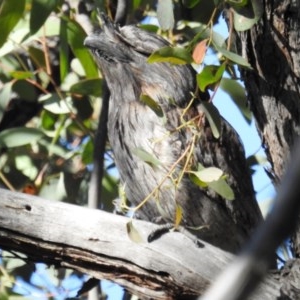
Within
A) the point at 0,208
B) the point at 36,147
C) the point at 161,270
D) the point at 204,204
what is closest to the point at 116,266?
the point at 161,270

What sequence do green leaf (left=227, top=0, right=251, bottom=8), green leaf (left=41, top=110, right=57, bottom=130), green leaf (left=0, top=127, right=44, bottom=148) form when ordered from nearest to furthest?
green leaf (left=227, top=0, right=251, bottom=8)
green leaf (left=0, top=127, right=44, bottom=148)
green leaf (left=41, top=110, right=57, bottom=130)

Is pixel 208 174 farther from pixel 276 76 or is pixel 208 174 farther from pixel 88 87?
pixel 88 87

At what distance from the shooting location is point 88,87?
2443 millimetres

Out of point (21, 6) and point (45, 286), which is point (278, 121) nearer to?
point (21, 6)

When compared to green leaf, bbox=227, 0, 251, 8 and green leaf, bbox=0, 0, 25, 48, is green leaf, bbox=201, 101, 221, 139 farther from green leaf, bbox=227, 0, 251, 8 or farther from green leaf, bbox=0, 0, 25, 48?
green leaf, bbox=0, 0, 25, 48

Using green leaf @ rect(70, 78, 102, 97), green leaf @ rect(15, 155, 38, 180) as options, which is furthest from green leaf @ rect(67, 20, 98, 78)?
green leaf @ rect(15, 155, 38, 180)

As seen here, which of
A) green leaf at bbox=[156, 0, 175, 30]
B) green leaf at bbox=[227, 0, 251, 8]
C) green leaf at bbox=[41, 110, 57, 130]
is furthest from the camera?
green leaf at bbox=[41, 110, 57, 130]

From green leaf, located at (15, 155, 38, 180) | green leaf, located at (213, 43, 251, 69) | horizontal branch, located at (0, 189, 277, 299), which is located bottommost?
green leaf, located at (15, 155, 38, 180)

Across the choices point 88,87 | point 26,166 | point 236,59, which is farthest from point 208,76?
point 26,166

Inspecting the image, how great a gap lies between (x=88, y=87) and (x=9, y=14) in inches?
20.7

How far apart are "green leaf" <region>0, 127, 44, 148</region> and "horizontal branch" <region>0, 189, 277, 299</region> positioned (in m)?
1.16

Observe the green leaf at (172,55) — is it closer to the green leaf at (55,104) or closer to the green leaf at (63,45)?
the green leaf at (63,45)

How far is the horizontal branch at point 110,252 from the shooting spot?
4.37 feet

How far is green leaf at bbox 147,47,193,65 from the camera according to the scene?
137 centimetres
